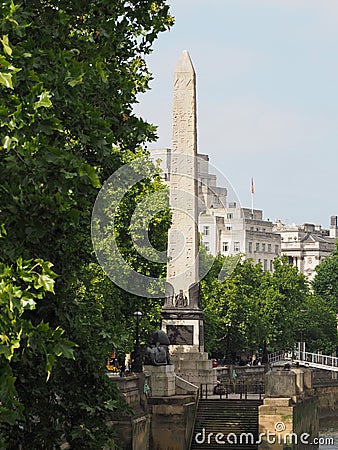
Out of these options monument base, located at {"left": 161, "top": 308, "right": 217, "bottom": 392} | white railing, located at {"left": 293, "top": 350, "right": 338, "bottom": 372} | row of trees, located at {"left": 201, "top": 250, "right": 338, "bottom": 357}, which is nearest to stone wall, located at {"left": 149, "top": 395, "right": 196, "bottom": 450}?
monument base, located at {"left": 161, "top": 308, "right": 217, "bottom": 392}

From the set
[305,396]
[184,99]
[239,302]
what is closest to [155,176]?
[184,99]

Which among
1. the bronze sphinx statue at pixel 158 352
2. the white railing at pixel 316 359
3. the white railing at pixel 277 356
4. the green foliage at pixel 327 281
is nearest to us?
the bronze sphinx statue at pixel 158 352

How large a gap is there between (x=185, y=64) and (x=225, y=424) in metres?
13.6

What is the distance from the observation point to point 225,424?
140 ft

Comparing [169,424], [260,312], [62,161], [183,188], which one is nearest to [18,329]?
[62,161]

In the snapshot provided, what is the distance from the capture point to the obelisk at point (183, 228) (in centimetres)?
4606

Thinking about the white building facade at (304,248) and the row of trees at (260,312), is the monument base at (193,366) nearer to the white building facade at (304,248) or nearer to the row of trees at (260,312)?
the row of trees at (260,312)

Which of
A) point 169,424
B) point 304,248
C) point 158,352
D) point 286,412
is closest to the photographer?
point 169,424

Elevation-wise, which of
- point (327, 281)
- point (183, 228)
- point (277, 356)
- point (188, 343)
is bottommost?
point (188, 343)

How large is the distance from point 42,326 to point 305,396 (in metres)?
32.9

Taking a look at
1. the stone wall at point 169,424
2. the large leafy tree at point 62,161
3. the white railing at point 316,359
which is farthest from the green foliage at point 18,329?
the white railing at point 316,359

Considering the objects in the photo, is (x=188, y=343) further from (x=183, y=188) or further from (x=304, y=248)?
(x=304, y=248)

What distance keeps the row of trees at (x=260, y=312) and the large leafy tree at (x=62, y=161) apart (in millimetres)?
48461

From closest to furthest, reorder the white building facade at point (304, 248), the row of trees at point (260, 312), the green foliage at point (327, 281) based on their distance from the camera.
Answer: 1. the row of trees at point (260, 312)
2. the green foliage at point (327, 281)
3. the white building facade at point (304, 248)
